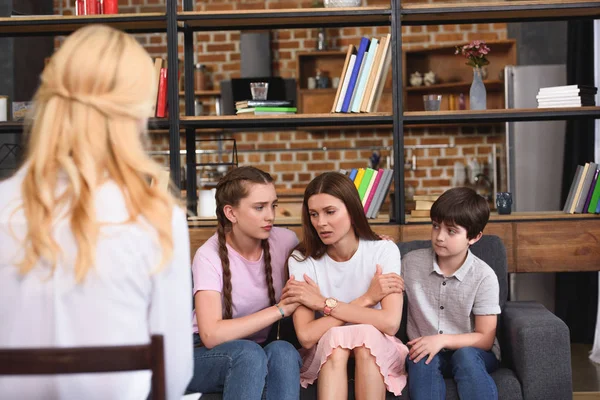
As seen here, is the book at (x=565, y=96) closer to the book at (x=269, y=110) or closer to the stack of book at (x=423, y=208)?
the stack of book at (x=423, y=208)

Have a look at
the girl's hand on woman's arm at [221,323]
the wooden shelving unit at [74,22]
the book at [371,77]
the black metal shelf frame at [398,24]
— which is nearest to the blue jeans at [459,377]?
the girl's hand on woman's arm at [221,323]

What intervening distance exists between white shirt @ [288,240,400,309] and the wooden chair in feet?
5.11

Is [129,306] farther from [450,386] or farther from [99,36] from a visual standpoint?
[450,386]

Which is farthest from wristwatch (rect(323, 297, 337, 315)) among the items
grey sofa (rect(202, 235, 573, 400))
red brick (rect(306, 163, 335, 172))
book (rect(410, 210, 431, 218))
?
red brick (rect(306, 163, 335, 172))

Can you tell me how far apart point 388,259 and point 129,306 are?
1518mm

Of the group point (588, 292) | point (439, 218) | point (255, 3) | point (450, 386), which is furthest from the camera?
point (255, 3)

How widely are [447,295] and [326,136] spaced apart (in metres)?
3.71

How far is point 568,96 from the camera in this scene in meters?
3.46

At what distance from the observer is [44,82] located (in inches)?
53.9

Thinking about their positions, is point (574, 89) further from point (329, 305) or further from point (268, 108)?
point (329, 305)

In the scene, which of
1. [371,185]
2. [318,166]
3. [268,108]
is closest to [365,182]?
[371,185]

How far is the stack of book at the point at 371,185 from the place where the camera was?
3453 millimetres

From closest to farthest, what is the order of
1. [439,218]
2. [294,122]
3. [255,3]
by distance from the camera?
[439,218] → [294,122] → [255,3]

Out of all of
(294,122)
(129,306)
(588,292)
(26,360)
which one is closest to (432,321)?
(294,122)
